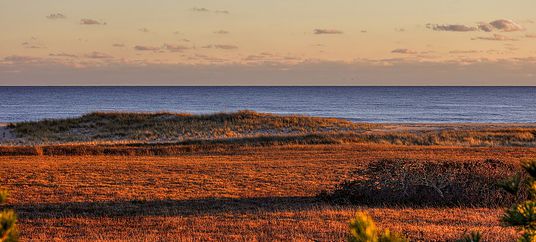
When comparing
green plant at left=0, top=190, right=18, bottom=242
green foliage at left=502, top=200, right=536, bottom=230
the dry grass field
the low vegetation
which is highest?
green plant at left=0, top=190, right=18, bottom=242

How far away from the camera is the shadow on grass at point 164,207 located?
16562 millimetres

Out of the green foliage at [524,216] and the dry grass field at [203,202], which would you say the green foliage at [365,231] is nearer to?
the green foliage at [524,216]

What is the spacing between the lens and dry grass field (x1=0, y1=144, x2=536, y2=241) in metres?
14.1

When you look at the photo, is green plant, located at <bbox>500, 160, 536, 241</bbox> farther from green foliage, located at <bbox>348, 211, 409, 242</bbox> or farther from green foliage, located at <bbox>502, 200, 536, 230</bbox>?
green foliage, located at <bbox>348, 211, 409, 242</bbox>

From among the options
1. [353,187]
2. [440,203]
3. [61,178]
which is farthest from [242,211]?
[61,178]

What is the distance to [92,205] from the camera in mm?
17734

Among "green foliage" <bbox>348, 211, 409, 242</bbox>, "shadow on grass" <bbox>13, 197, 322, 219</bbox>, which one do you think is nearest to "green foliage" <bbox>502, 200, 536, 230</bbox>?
"green foliage" <bbox>348, 211, 409, 242</bbox>

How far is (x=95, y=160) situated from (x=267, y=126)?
32234 mm

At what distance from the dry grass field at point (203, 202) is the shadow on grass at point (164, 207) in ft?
0.08

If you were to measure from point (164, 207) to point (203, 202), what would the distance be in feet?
Answer: 4.38

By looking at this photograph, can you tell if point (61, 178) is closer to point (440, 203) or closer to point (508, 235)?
point (440, 203)

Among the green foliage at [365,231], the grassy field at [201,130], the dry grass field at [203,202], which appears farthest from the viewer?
the grassy field at [201,130]

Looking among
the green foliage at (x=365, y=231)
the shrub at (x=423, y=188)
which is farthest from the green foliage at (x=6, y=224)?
the shrub at (x=423, y=188)

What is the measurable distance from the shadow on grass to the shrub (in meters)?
1.35
